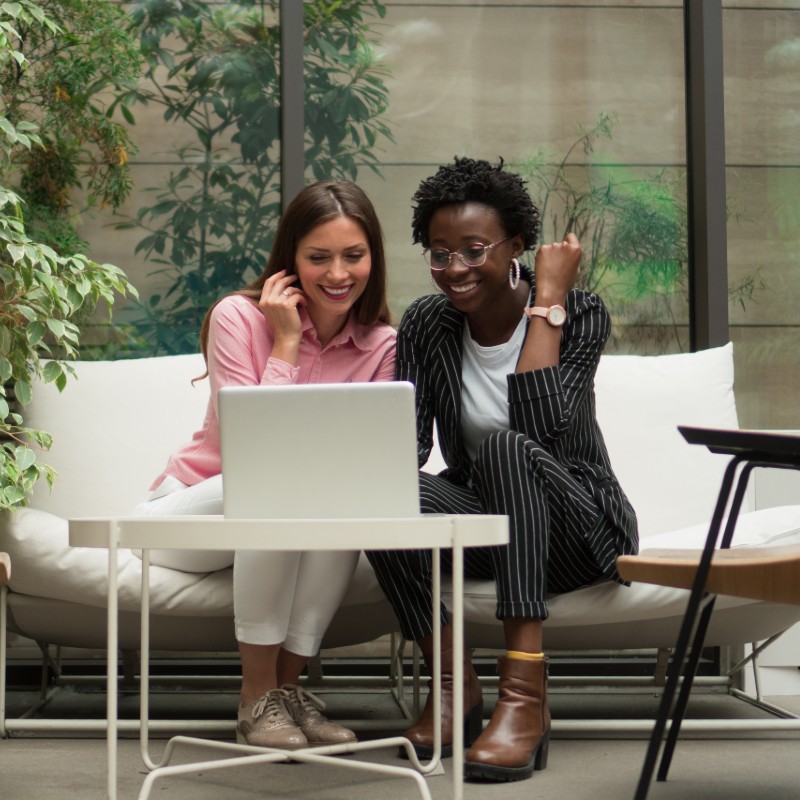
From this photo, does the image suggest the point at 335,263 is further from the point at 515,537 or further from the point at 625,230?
the point at 625,230

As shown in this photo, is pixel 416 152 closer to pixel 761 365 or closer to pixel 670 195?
pixel 670 195

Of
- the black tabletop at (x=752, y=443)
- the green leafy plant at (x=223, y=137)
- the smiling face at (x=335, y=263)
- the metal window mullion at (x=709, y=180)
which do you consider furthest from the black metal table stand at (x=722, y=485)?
the green leafy plant at (x=223, y=137)

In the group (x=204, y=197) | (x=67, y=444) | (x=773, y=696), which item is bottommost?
(x=773, y=696)

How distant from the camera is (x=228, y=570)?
7.61ft

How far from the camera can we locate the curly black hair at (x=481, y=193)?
230 centimetres

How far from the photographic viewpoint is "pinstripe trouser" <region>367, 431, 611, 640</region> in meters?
2.00

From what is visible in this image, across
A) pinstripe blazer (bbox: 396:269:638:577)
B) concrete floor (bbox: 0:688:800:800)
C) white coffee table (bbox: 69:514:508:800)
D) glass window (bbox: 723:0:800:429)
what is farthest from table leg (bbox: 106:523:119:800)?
glass window (bbox: 723:0:800:429)

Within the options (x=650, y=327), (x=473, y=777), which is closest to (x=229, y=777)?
(x=473, y=777)

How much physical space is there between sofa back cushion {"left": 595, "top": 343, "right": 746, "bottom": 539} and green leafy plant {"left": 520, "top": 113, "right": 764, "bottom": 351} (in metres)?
0.38

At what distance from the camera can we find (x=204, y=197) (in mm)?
3154

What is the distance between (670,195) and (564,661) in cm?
132

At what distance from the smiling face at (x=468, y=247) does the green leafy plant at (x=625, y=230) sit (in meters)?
0.97

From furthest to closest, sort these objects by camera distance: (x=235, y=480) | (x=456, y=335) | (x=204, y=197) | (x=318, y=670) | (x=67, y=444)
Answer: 1. (x=204, y=197)
2. (x=318, y=670)
3. (x=67, y=444)
4. (x=456, y=335)
5. (x=235, y=480)

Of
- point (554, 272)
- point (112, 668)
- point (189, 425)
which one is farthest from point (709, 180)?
point (112, 668)
